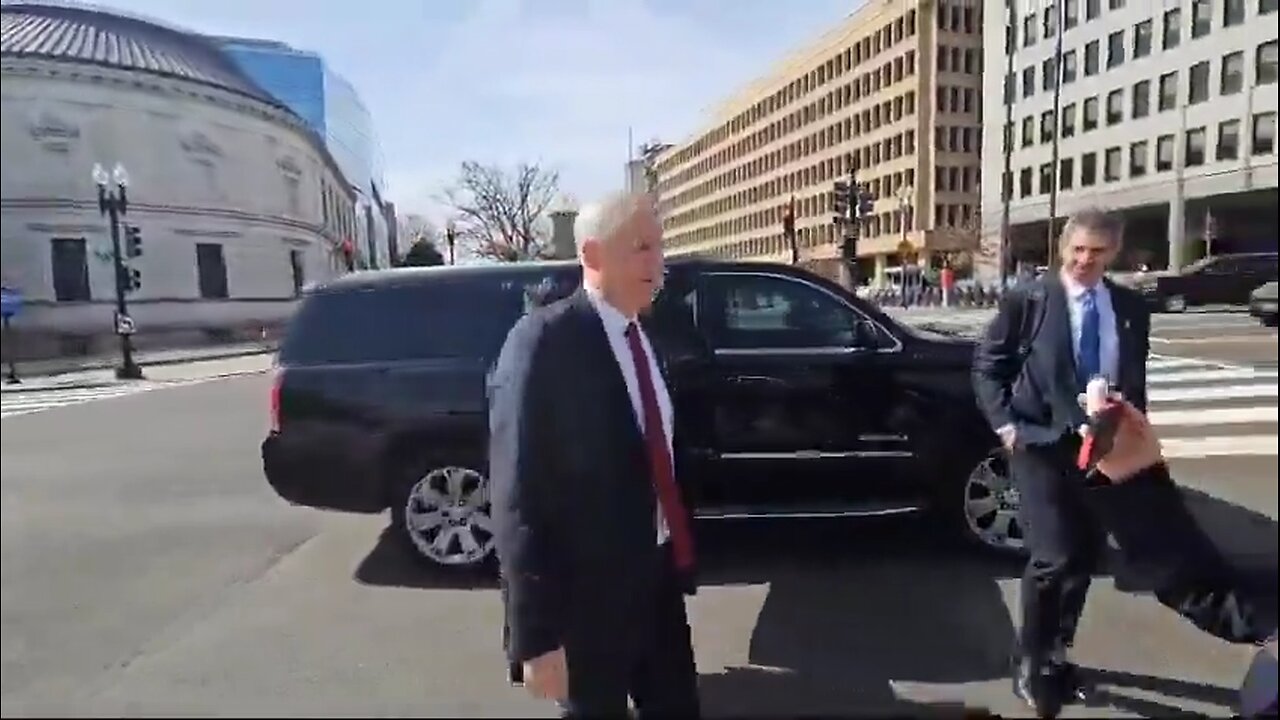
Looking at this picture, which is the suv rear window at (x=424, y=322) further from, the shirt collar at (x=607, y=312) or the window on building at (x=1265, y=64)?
the window on building at (x=1265, y=64)

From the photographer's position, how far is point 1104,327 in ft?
7.02

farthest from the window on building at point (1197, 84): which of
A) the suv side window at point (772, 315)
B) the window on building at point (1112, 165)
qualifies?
the suv side window at point (772, 315)

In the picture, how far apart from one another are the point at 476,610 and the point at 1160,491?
2644 millimetres

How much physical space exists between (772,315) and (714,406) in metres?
0.57

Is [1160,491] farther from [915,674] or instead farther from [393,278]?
[393,278]

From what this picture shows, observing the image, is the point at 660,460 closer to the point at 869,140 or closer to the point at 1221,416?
the point at 869,140

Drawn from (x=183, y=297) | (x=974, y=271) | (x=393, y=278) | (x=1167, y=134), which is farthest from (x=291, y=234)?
(x=1167, y=134)

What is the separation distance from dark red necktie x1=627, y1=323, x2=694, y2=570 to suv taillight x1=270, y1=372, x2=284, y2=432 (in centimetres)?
167

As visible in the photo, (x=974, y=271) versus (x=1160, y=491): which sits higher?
(x=974, y=271)

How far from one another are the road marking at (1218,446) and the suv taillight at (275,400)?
10.1ft

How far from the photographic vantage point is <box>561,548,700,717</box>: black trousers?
1887mm

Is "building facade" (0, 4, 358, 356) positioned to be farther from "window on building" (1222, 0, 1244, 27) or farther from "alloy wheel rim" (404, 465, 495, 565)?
"window on building" (1222, 0, 1244, 27)

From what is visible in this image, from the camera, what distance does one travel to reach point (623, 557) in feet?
6.00

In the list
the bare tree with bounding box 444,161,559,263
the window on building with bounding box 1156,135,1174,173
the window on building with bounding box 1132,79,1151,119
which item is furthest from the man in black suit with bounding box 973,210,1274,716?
the bare tree with bounding box 444,161,559,263
